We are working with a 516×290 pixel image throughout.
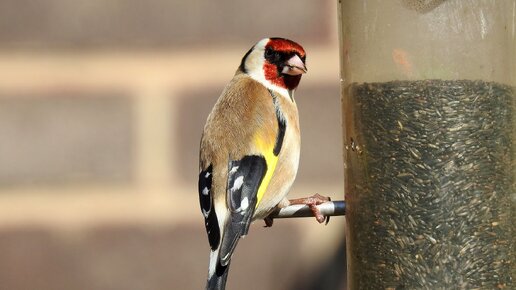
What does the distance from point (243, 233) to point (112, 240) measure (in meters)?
0.38

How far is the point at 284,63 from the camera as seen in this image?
10.5 feet

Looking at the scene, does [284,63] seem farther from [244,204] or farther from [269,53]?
[244,204]

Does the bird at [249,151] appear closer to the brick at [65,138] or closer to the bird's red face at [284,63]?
the bird's red face at [284,63]

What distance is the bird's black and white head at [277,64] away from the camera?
124 inches

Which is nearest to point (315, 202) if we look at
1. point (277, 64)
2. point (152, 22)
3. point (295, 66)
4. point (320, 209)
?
point (320, 209)

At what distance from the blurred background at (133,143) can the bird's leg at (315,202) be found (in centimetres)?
21

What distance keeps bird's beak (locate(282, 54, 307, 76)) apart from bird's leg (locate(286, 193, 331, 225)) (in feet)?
0.80

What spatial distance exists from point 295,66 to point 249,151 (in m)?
0.20

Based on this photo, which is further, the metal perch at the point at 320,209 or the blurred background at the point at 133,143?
the blurred background at the point at 133,143

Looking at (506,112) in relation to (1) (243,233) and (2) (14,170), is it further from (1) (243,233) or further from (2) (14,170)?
(2) (14,170)

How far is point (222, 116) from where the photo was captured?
10.2 ft

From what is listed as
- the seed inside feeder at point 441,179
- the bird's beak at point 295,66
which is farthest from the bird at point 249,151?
the seed inside feeder at point 441,179

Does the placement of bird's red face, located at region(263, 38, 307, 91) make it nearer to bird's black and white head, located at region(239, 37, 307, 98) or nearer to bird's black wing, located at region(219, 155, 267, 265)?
bird's black and white head, located at region(239, 37, 307, 98)

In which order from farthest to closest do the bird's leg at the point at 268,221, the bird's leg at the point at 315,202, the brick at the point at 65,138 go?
the brick at the point at 65,138 → the bird's leg at the point at 268,221 → the bird's leg at the point at 315,202
